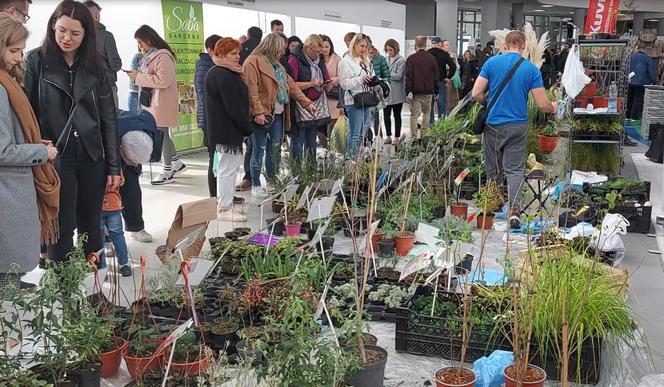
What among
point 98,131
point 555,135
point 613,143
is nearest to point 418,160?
point 98,131

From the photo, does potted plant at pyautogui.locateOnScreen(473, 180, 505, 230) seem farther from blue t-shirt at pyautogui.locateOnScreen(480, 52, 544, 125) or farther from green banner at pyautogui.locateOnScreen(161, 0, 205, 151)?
green banner at pyautogui.locateOnScreen(161, 0, 205, 151)

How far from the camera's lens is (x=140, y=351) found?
2697 millimetres

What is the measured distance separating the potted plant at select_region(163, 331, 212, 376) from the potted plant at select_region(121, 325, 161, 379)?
0.07 m

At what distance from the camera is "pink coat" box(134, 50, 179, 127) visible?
5.69m

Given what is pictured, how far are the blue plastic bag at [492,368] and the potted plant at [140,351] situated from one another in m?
1.23

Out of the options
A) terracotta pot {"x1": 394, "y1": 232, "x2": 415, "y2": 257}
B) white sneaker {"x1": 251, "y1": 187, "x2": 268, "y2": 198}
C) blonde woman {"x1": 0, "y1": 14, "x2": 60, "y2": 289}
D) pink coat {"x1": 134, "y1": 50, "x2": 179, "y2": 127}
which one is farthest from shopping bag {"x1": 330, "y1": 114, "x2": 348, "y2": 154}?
blonde woman {"x1": 0, "y1": 14, "x2": 60, "y2": 289}

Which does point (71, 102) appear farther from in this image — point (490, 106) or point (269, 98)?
point (490, 106)

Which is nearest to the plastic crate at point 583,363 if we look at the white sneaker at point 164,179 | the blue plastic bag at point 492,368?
the blue plastic bag at point 492,368

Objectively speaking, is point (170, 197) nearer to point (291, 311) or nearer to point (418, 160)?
point (418, 160)

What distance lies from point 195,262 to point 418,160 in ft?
8.38

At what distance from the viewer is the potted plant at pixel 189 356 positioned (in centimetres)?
255

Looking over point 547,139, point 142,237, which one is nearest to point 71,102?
point 142,237

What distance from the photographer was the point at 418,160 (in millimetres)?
5000

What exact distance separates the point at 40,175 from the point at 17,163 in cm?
17
